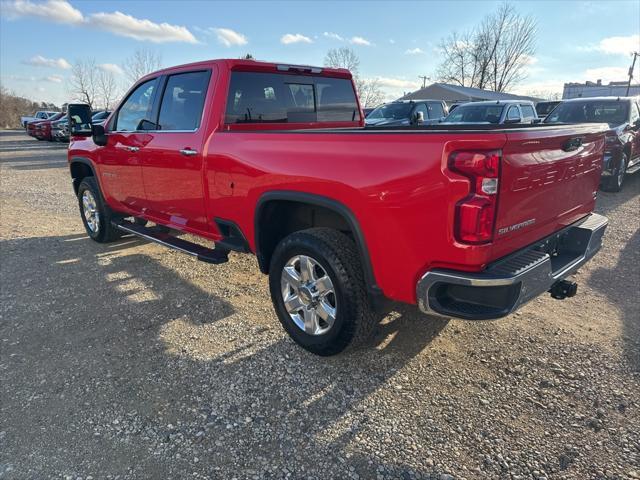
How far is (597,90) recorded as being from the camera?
209 ft

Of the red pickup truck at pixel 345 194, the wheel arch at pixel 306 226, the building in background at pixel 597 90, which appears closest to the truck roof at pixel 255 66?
the red pickup truck at pixel 345 194

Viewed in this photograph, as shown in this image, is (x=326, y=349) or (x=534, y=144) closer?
(x=534, y=144)

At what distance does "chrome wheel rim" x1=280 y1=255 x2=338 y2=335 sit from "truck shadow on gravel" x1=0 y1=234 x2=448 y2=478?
27 centimetres

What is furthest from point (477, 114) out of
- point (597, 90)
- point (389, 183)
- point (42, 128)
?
point (597, 90)

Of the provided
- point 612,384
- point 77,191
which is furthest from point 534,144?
point 77,191

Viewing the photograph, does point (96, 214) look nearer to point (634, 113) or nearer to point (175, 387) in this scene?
point (175, 387)

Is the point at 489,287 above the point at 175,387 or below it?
above

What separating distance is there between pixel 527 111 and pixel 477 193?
12.3 m

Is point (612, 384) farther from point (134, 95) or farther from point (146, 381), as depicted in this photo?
point (134, 95)

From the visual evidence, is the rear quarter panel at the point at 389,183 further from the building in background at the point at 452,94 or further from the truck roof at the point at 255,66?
the building in background at the point at 452,94

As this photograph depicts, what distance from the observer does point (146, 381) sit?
2.93 meters

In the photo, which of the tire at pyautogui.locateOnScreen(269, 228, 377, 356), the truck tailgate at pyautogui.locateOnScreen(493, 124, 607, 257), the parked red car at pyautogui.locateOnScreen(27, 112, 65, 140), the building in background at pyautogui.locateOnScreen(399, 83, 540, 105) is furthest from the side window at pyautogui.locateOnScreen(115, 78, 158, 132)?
the building in background at pyautogui.locateOnScreen(399, 83, 540, 105)

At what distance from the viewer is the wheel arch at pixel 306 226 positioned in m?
2.69

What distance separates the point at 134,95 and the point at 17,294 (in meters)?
2.35
